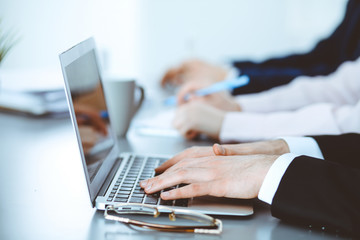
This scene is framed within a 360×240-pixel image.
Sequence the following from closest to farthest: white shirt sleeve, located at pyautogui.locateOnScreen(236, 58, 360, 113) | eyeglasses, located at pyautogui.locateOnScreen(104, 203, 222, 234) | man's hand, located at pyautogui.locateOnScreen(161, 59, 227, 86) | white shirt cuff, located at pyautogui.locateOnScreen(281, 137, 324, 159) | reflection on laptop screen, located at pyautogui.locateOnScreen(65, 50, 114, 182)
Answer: eyeglasses, located at pyautogui.locateOnScreen(104, 203, 222, 234)
reflection on laptop screen, located at pyautogui.locateOnScreen(65, 50, 114, 182)
white shirt cuff, located at pyautogui.locateOnScreen(281, 137, 324, 159)
white shirt sleeve, located at pyautogui.locateOnScreen(236, 58, 360, 113)
man's hand, located at pyautogui.locateOnScreen(161, 59, 227, 86)

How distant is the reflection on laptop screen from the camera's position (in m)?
0.63

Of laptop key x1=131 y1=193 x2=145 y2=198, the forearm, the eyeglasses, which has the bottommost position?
the forearm

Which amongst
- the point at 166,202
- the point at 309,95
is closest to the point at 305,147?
the point at 166,202

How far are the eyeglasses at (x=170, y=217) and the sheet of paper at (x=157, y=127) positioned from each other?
55 centimetres

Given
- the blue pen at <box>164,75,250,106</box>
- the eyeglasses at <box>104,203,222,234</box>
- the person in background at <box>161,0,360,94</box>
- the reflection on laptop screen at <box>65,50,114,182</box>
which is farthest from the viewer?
the person in background at <box>161,0,360,94</box>

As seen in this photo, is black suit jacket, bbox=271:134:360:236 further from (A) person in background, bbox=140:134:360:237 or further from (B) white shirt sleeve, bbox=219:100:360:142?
(B) white shirt sleeve, bbox=219:100:360:142

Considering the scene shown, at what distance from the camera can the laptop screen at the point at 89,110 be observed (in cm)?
59

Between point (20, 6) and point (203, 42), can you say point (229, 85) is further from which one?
point (203, 42)

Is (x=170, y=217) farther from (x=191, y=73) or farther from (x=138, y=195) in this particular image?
(x=191, y=73)

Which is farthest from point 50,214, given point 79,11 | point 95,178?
point 79,11

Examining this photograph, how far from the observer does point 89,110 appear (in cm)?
81

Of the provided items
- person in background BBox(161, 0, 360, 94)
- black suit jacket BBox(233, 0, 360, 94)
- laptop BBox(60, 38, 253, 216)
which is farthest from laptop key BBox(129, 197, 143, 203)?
black suit jacket BBox(233, 0, 360, 94)

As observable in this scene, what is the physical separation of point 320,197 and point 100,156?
36cm

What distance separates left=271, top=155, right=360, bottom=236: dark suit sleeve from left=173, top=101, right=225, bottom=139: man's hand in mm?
457
